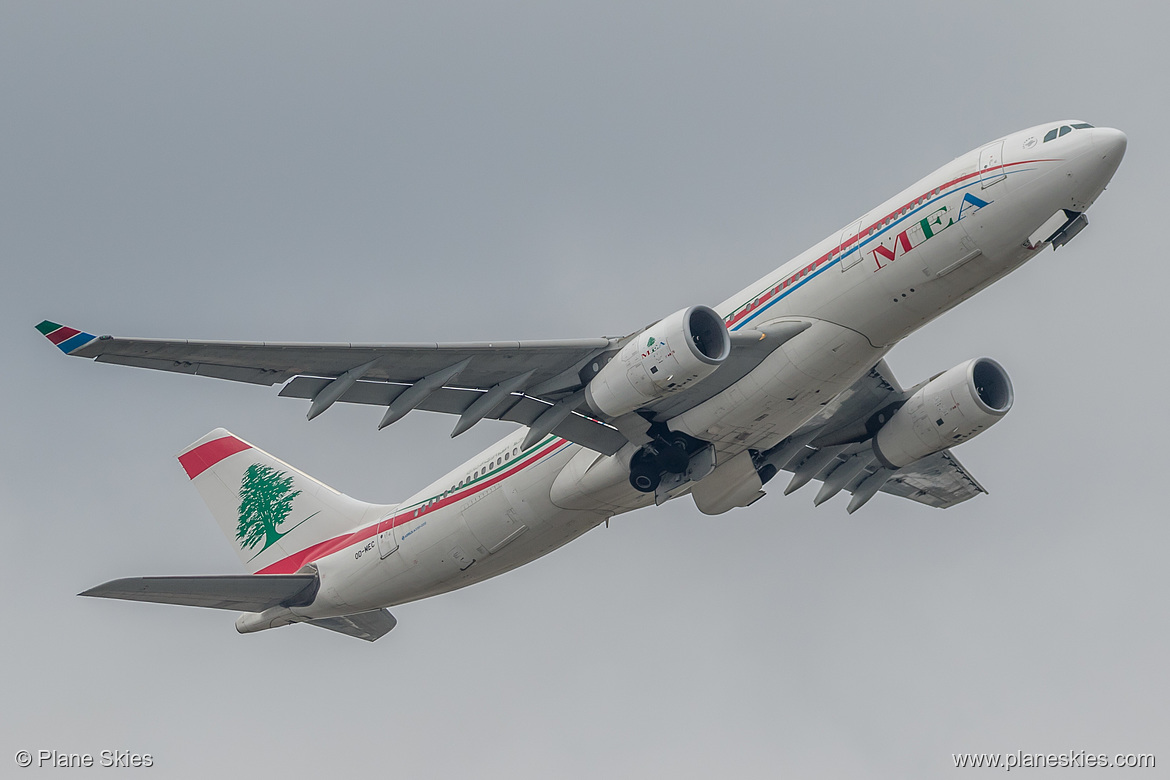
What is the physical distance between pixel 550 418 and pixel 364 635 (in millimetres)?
10893

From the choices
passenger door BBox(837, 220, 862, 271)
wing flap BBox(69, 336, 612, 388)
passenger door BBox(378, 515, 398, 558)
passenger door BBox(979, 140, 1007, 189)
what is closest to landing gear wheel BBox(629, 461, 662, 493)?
wing flap BBox(69, 336, 612, 388)

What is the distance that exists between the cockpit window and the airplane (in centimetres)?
4

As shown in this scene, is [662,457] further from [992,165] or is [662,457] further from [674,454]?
[992,165]

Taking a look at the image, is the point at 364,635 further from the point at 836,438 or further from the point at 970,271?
the point at 970,271

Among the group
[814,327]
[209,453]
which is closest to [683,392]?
[814,327]

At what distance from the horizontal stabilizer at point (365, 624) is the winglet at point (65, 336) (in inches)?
526

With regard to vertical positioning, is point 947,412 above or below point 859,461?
above

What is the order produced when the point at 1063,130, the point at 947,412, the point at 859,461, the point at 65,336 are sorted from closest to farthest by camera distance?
the point at 65,336, the point at 1063,130, the point at 947,412, the point at 859,461

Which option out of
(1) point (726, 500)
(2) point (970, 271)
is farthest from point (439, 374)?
(2) point (970, 271)

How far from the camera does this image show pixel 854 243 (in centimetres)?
2438

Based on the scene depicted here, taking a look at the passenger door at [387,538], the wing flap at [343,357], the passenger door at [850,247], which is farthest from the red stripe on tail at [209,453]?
the passenger door at [850,247]

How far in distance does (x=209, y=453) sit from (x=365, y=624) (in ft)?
23.2

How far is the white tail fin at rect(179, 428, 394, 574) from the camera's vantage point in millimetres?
32656

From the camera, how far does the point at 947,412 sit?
28781 millimetres
